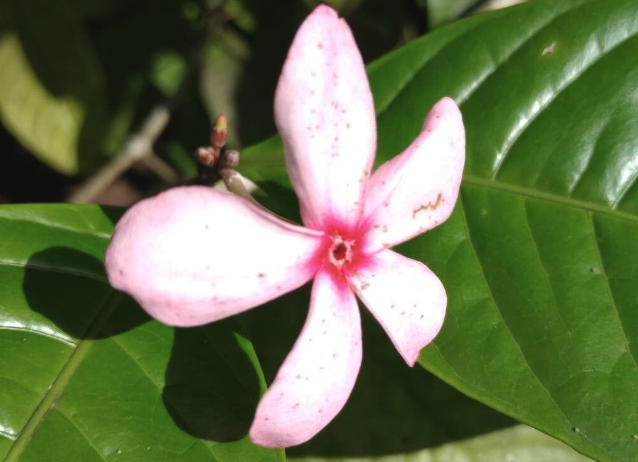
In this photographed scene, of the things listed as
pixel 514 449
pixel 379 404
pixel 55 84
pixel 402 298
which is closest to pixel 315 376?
pixel 402 298

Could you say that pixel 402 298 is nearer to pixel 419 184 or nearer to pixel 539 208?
pixel 419 184

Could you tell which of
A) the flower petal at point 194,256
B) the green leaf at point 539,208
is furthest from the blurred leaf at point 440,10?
the flower petal at point 194,256

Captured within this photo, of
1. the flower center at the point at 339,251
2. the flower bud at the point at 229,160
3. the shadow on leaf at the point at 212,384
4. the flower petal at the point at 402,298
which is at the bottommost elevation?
the shadow on leaf at the point at 212,384

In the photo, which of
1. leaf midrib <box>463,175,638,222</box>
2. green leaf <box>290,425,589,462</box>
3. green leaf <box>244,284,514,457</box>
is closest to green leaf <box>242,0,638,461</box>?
leaf midrib <box>463,175,638,222</box>

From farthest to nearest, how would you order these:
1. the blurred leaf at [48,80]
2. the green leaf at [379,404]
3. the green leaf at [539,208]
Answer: the blurred leaf at [48,80], the green leaf at [379,404], the green leaf at [539,208]

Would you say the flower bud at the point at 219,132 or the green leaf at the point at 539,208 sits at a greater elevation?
the flower bud at the point at 219,132

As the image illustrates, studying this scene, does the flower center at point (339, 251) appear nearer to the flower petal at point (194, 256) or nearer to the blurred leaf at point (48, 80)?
the flower petal at point (194, 256)
